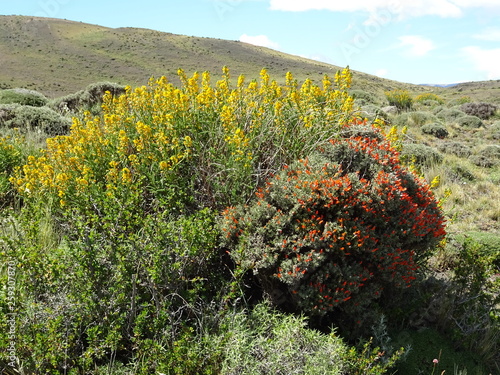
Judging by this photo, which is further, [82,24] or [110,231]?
[82,24]

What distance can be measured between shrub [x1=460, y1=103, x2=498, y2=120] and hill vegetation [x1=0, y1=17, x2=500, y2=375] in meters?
14.8

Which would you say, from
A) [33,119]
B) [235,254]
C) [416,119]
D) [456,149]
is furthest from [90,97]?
[416,119]

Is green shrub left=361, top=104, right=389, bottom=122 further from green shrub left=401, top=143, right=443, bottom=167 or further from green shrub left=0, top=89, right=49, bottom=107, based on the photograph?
green shrub left=0, top=89, right=49, bottom=107

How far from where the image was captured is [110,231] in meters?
2.80

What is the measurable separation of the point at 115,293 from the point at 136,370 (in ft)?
1.75

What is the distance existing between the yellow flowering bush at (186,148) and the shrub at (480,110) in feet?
50.4

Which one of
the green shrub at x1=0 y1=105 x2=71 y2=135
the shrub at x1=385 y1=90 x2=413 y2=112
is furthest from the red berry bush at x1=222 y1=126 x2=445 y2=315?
the shrub at x1=385 y1=90 x2=413 y2=112

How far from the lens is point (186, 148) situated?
11.5 feet

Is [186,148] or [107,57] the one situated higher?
[107,57]

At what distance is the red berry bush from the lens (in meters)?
2.82

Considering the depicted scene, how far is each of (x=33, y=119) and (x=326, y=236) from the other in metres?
7.21

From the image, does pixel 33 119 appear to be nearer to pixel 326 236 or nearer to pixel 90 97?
pixel 90 97

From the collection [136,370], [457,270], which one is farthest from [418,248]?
[136,370]

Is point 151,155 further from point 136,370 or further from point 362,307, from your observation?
point 362,307
